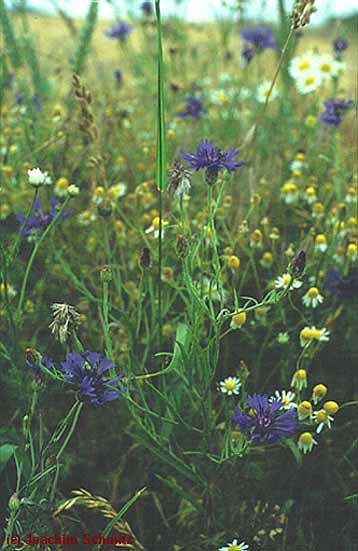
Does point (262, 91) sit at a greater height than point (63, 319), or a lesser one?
greater

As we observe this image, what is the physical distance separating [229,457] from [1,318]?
511 millimetres

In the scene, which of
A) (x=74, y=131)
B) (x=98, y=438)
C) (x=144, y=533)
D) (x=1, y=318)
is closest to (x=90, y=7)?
(x=74, y=131)

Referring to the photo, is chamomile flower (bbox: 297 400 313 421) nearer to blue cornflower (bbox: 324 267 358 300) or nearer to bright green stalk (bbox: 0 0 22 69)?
blue cornflower (bbox: 324 267 358 300)

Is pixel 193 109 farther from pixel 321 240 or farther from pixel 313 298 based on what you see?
pixel 313 298

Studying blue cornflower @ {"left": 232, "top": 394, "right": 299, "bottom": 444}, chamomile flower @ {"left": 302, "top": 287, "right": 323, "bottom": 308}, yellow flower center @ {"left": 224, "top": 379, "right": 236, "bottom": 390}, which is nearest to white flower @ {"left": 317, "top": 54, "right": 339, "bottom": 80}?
chamomile flower @ {"left": 302, "top": 287, "right": 323, "bottom": 308}

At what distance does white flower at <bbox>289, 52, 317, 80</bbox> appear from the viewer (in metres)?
2.24

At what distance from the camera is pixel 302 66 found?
7.45 ft

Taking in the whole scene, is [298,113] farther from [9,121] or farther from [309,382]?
[309,382]

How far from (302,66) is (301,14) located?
1099mm

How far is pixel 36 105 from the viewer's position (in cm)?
221

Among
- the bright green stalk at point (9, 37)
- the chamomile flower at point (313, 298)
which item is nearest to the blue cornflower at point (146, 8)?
the bright green stalk at point (9, 37)

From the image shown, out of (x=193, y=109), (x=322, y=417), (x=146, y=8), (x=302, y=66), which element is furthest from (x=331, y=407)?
(x=146, y=8)

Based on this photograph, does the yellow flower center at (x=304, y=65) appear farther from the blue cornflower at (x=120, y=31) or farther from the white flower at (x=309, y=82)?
the blue cornflower at (x=120, y=31)

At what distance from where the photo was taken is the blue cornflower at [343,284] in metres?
1.31
